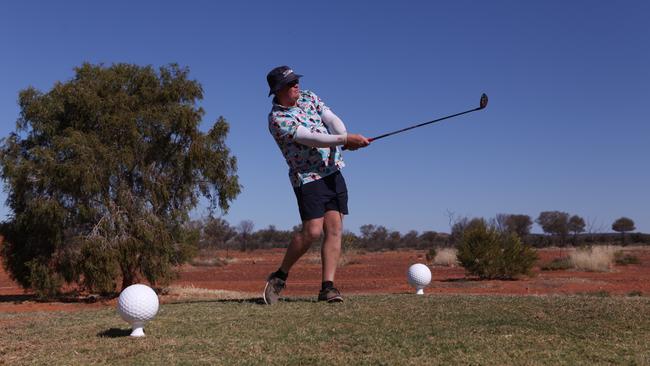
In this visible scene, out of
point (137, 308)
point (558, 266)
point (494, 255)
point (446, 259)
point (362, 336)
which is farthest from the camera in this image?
point (446, 259)

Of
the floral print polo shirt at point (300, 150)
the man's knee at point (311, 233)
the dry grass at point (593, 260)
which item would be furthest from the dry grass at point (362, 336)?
the dry grass at point (593, 260)

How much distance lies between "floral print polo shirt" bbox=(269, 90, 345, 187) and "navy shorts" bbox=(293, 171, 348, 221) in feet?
0.18

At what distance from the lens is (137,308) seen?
15.8 ft

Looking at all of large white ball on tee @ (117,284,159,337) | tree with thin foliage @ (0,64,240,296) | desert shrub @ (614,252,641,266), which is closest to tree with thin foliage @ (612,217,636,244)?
desert shrub @ (614,252,641,266)

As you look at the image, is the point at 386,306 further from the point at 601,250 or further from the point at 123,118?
the point at 601,250

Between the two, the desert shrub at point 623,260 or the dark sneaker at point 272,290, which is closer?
the dark sneaker at point 272,290

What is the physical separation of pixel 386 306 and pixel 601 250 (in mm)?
27096

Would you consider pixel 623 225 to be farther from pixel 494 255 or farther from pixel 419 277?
pixel 419 277

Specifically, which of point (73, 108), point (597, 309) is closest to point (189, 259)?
point (73, 108)

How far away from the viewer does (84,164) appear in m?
12.8

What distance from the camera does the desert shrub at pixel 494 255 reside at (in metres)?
21.5

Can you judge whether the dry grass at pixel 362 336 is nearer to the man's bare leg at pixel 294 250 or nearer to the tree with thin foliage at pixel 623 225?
the man's bare leg at pixel 294 250

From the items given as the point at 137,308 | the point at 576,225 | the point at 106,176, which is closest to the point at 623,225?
the point at 576,225

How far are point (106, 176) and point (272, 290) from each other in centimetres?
802
